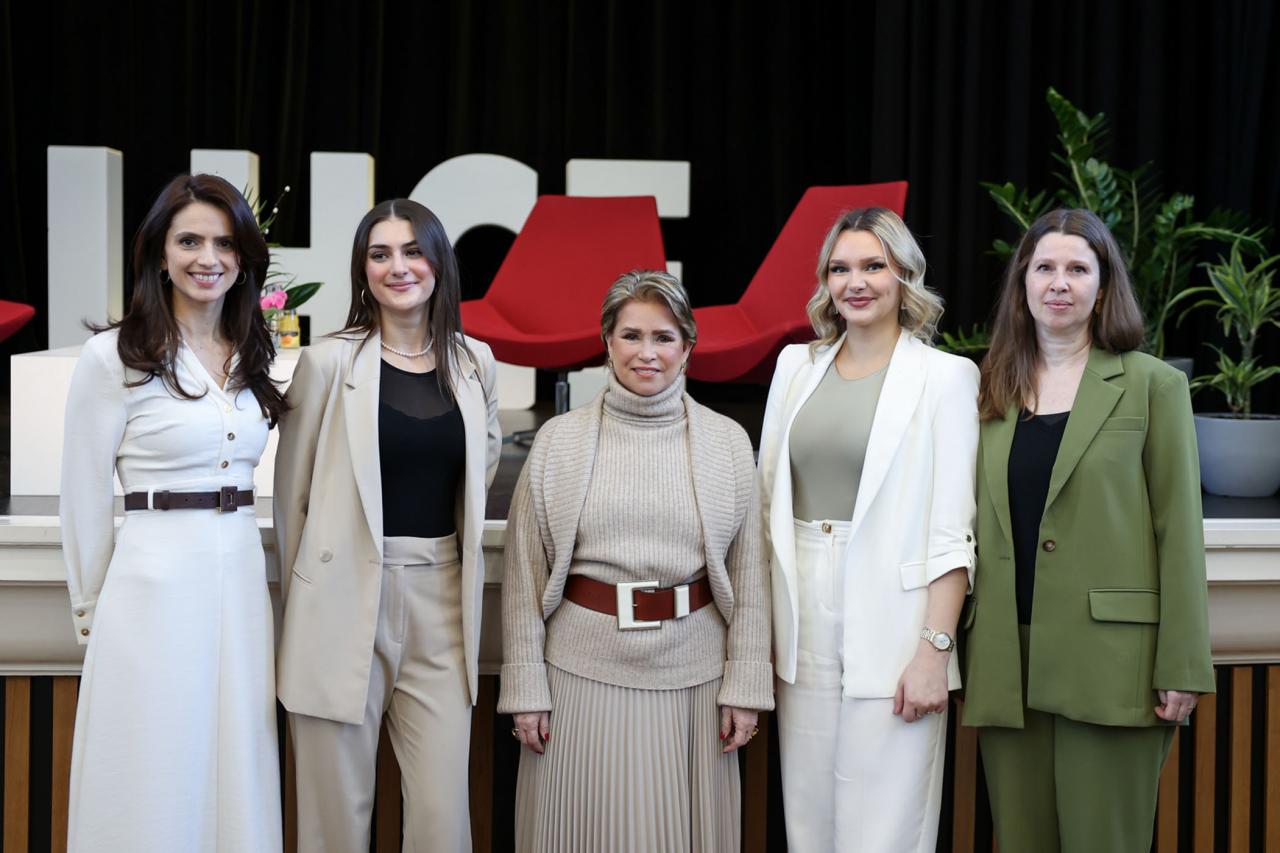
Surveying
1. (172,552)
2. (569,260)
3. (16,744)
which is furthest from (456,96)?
(172,552)

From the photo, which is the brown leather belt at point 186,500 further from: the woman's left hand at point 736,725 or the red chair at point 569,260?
the red chair at point 569,260

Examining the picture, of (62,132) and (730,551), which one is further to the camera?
(62,132)

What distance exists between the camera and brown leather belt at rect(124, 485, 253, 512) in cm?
201

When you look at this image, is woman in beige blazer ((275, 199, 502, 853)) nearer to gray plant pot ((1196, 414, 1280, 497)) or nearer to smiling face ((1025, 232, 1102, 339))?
smiling face ((1025, 232, 1102, 339))

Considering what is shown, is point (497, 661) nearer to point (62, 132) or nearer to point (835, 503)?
point (835, 503)

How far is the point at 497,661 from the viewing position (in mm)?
2734

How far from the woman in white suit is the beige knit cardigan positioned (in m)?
0.06

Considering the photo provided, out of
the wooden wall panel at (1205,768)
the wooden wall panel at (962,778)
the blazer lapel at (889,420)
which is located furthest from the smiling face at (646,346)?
the wooden wall panel at (1205,768)

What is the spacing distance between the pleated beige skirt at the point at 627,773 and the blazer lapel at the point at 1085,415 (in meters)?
0.73

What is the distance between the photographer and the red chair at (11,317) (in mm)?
4258

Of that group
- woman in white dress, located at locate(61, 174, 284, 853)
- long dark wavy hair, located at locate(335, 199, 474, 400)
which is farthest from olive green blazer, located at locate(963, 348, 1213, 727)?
woman in white dress, located at locate(61, 174, 284, 853)

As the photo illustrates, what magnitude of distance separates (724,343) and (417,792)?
2.44 metres

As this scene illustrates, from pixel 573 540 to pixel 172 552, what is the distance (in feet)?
2.18

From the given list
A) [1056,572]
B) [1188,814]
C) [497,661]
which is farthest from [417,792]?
[1188,814]
